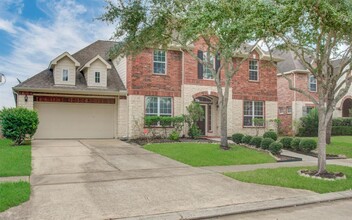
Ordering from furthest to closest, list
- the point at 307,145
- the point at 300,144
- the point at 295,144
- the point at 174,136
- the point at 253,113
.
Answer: the point at 253,113 → the point at 174,136 → the point at 295,144 → the point at 300,144 → the point at 307,145

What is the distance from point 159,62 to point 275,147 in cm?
979

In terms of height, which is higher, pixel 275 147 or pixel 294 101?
pixel 294 101

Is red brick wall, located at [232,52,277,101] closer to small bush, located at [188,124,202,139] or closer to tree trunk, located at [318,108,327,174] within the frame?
small bush, located at [188,124,202,139]

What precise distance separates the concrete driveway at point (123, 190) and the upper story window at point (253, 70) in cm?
1370

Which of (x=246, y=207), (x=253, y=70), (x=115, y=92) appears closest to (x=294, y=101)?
(x=253, y=70)

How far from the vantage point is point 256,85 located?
78.4ft

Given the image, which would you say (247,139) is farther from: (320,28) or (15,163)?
(15,163)

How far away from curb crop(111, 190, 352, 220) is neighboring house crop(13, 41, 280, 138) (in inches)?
496

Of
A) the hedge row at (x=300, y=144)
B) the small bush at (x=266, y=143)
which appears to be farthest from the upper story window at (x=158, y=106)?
the hedge row at (x=300, y=144)

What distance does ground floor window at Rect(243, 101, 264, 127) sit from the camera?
23.5 meters

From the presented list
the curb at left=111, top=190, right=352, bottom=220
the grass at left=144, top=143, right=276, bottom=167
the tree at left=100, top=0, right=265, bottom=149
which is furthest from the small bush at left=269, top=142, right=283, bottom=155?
the curb at left=111, top=190, right=352, bottom=220

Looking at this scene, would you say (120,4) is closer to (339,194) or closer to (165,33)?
(165,33)

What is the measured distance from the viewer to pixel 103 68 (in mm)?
20500

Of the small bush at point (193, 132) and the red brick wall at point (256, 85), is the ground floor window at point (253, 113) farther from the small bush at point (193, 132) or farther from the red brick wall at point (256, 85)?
the small bush at point (193, 132)
